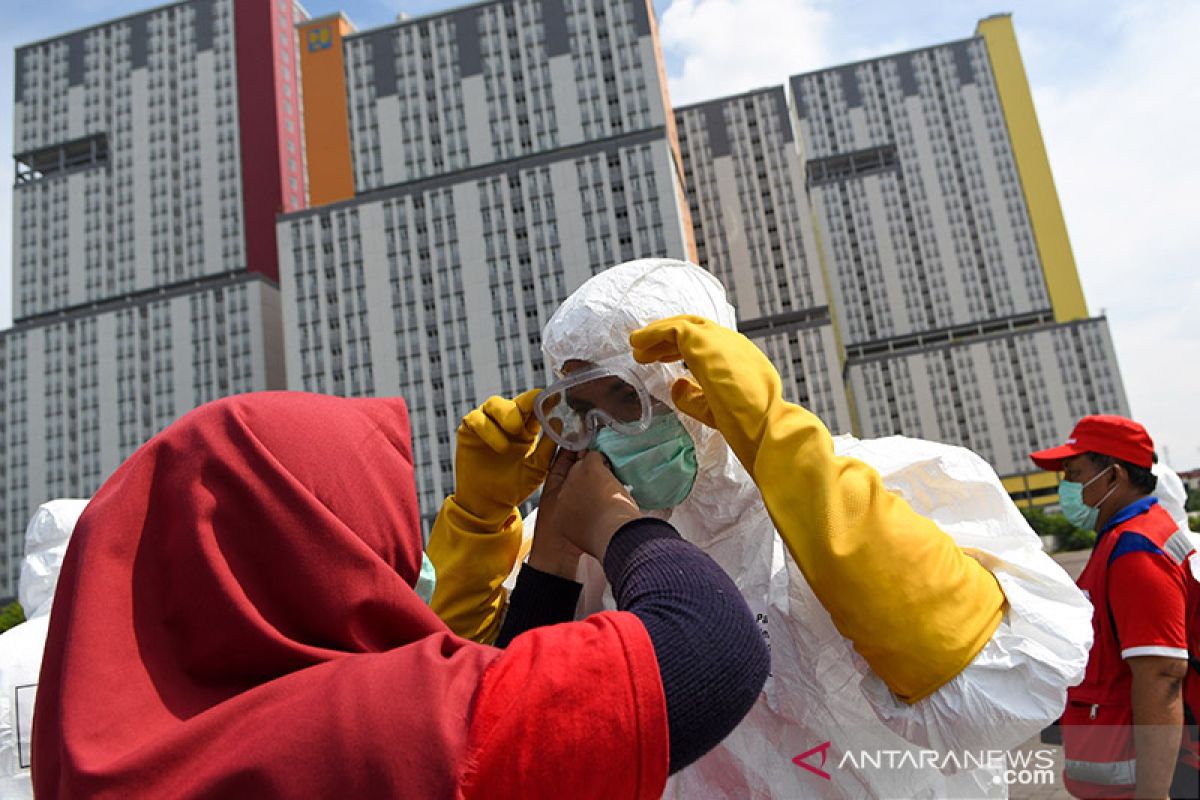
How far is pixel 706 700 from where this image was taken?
40.5 inches

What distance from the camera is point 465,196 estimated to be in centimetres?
6231

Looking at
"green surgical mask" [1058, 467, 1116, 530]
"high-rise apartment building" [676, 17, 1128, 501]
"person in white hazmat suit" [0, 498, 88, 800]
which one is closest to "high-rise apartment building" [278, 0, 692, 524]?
"high-rise apartment building" [676, 17, 1128, 501]

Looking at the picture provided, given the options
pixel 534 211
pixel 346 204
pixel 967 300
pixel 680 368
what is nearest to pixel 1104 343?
pixel 967 300

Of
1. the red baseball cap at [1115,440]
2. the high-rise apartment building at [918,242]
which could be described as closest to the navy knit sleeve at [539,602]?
the red baseball cap at [1115,440]

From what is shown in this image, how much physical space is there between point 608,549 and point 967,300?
83.8 metres

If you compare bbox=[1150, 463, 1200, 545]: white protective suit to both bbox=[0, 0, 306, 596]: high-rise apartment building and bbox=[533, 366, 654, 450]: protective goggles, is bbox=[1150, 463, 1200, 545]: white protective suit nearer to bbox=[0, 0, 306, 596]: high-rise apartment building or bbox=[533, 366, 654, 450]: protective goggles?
bbox=[533, 366, 654, 450]: protective goggles

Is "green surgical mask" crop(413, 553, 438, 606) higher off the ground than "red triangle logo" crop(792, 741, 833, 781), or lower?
A: higher

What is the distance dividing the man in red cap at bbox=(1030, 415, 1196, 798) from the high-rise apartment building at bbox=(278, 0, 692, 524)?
2139 inches

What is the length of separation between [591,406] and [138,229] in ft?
247

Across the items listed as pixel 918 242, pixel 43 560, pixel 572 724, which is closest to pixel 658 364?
pixel 572 724

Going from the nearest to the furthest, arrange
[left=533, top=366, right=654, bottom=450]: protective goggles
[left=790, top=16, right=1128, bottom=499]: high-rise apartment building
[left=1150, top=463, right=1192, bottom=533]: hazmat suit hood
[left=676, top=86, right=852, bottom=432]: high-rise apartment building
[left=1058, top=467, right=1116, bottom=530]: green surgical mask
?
[left=533, top=366, right=654, bottom=450]: protective goggles → [left=1058, top=467, right=1116, bottom=530]: green surgical mask → [left=1150, top=463, right=1192, bottom=533]: hazmat suit hood → [left=790, top=16, right=1128, bottom=499]: high-rise apartment building → [left=676, top=86, right=852, bottom=432]: high-rise apartment building

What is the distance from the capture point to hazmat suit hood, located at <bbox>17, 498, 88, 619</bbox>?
10.6ft

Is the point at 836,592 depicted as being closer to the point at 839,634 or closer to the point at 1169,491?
the point at 839,634

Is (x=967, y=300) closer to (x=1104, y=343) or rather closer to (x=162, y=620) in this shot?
(x=1104, y=343)
